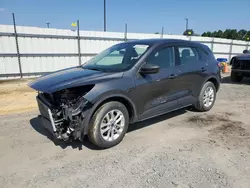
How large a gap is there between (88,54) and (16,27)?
3781 mm

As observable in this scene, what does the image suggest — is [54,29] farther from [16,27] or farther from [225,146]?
[225,146]

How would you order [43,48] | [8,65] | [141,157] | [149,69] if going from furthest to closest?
[43,48] < [8,65] < [149,69] < [141,157]

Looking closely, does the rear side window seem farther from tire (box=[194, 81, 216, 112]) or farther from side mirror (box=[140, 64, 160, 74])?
side mirror (box=[140, 64, 160, 74])

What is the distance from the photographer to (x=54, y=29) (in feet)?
34.8

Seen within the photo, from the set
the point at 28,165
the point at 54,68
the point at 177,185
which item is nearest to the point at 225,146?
the point at 177,185

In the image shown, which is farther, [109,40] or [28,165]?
[109,40]

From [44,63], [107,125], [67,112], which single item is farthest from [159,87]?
[44,63]

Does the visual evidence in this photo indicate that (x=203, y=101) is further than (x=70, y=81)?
Yes

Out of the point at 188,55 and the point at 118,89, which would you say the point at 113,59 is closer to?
the point at 118,89

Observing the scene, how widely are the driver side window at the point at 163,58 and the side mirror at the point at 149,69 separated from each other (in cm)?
24

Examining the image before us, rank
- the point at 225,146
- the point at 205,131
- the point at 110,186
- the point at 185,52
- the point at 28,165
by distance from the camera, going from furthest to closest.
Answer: the point at 185,52 < the point at 205,131 < the point at 225,146 < the point at 28,165 < the point at 110,186

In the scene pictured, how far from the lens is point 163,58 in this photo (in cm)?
414

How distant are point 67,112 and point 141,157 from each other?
134 cm

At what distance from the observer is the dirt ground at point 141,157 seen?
105 inches
